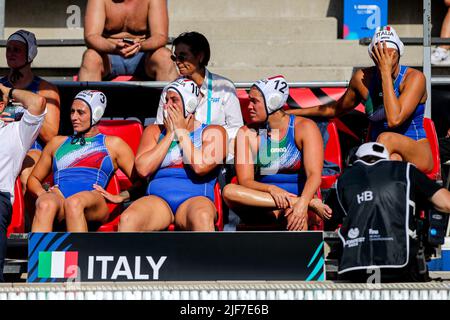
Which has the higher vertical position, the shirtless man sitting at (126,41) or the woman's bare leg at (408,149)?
the shirtless man sitting at (126,41)

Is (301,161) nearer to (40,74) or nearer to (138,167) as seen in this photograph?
(138,167)

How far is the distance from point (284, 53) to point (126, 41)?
7.21 feet

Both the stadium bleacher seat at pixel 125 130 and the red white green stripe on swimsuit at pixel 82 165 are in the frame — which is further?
the stadium bleacher seat at pixel 125 130

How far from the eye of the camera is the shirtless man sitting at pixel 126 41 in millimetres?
7754

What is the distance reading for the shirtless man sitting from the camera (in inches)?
305

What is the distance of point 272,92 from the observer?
258 inches

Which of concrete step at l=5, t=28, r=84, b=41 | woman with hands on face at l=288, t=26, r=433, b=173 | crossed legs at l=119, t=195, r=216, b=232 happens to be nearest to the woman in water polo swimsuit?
crossed legs at l=119, t=195, r=216, b=232

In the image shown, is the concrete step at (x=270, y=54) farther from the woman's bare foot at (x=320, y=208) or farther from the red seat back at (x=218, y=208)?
the woman's bare foot at (x=320, y=208)

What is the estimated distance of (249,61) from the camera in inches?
371

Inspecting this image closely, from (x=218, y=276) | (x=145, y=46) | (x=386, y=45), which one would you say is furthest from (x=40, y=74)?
(x=218, y=276)

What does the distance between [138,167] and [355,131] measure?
210 centimetres

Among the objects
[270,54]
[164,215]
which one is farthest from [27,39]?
[270,54]

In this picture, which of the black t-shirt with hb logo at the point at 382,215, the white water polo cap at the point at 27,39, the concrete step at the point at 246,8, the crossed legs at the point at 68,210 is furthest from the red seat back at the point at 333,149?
the concrete step at the point at 246,8

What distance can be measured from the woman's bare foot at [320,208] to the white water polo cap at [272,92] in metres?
0.77
